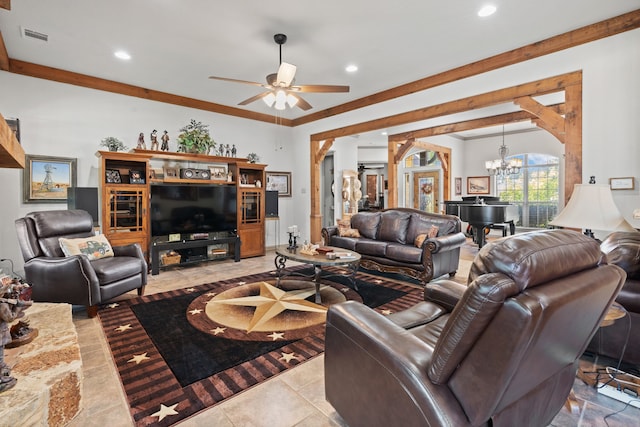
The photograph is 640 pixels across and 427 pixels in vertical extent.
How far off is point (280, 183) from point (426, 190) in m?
5.72

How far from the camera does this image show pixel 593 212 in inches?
91.7

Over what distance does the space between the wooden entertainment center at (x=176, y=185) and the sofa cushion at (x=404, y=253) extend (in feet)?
9.49

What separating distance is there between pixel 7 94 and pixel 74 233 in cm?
240

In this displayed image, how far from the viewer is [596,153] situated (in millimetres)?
3547

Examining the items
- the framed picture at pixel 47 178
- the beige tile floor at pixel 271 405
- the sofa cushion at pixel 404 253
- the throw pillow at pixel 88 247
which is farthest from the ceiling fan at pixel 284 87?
the framed picture at pixel 47 178

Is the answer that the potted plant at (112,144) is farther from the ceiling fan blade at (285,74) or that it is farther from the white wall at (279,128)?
the ceiling fan blade at (285,74)

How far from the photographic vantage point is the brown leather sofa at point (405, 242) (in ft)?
13.5

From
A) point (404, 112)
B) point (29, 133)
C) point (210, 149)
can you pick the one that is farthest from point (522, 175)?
point (29, 133)

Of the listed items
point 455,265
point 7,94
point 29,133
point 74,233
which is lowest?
point 455,265

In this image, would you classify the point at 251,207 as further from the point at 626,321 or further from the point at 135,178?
the point at 626,321

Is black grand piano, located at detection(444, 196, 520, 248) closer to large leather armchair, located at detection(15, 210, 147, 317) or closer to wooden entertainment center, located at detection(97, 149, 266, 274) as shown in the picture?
wooden entertainment center, located at detection(97, 149, 266, 274)

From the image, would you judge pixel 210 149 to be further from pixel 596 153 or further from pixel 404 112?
pixel 596 153

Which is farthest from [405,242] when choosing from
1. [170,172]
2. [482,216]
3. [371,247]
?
[170,172]

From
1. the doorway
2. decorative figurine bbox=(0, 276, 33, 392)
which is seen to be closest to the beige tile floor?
decorative figurine bbox=(0, 276, 33, 392)
